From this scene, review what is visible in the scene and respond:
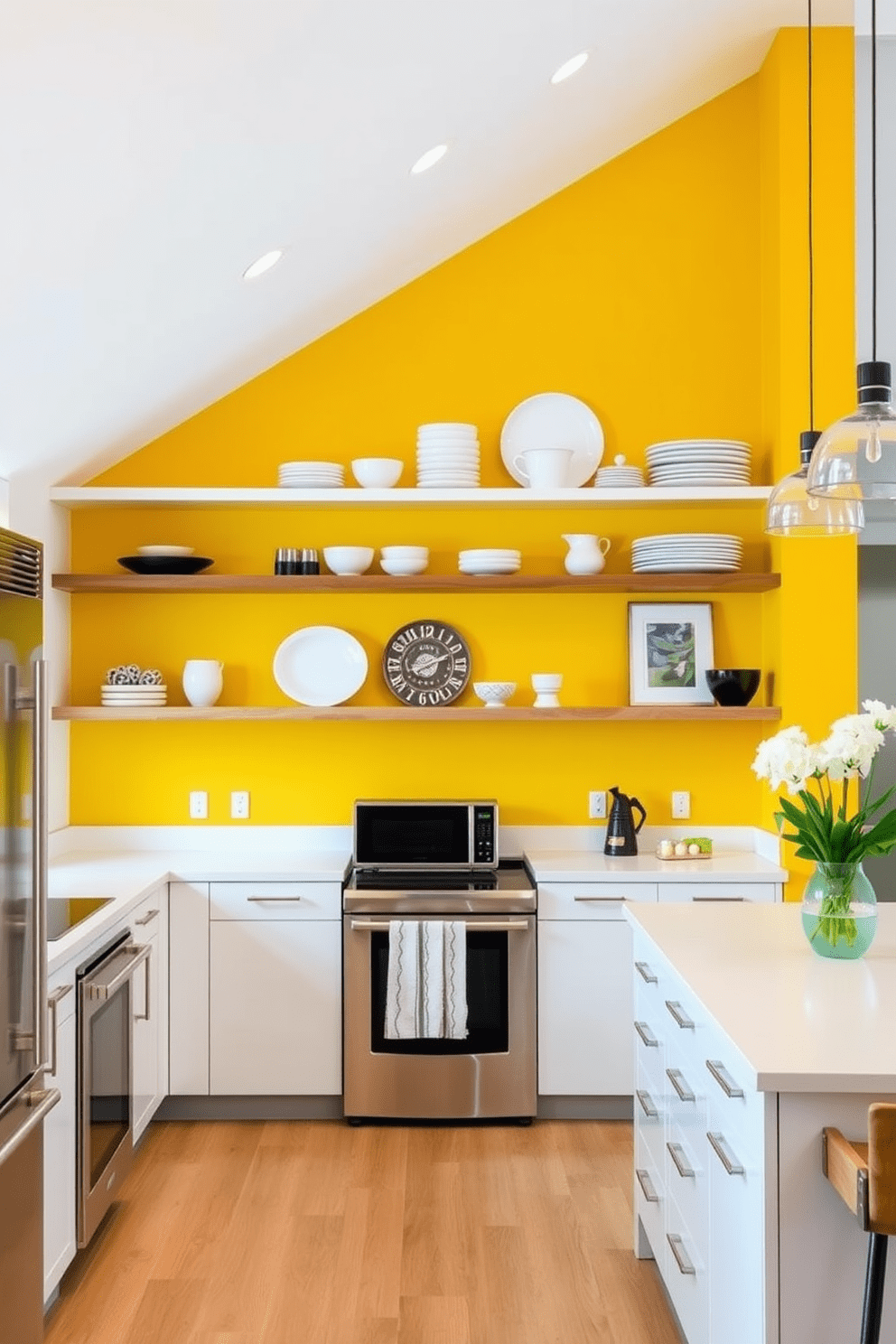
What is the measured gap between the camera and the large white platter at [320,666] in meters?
4.63

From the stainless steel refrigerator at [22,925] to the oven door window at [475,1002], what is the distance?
1718 millimetres

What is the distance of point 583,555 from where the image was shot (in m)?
4.48

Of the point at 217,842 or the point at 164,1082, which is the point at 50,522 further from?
the point at 164,1082

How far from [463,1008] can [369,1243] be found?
2.96 feet

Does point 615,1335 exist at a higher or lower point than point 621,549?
lower

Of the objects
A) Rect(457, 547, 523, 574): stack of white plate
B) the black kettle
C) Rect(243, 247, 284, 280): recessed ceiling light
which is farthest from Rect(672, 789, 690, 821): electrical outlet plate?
Rect(243, 247, 284, 280): recessed ceiling light

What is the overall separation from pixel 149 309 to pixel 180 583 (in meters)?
1.19

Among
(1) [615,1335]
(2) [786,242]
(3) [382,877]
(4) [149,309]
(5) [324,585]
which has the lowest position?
(1) [615,1335]

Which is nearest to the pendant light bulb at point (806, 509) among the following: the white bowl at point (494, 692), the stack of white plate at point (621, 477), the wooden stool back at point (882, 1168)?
the wooden stool back at point (882, 1168)

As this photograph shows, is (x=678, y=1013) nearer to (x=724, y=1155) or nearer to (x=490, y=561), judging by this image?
(x=724, y=1155)

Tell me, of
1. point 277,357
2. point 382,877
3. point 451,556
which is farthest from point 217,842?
point 277,357

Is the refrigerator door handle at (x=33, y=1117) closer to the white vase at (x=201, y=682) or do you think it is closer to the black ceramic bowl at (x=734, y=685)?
the white vase at (x=201, y=682)

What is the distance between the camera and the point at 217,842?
4.68 m

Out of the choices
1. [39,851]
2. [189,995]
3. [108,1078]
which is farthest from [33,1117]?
[189,995]
